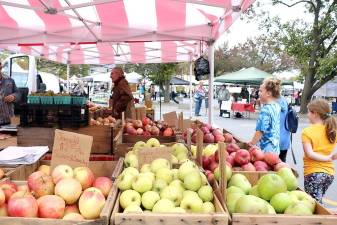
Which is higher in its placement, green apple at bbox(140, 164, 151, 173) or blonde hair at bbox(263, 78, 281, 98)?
blonde hair at bbox(263, 78, 281, 98)

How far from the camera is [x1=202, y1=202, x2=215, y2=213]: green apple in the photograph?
2193mm

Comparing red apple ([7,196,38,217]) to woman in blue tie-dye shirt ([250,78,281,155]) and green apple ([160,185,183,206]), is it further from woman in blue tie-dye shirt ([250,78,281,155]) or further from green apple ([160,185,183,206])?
woman in blue tie-dye shirt ([250,78,281,155])

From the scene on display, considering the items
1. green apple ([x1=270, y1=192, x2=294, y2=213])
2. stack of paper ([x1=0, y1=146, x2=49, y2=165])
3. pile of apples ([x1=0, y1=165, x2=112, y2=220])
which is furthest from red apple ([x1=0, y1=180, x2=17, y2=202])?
green apple ([x1=270, y1=192, x2=294, y2=213])

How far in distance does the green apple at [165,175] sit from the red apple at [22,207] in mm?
759

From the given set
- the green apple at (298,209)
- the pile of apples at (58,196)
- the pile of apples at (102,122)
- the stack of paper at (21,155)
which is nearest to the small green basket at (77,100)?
the pile of apples at (102,122)

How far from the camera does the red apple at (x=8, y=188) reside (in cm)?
239

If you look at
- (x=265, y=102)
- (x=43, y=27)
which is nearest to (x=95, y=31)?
(x=43, y=27)

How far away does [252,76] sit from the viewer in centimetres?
2406

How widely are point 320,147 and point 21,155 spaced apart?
2.71 meters

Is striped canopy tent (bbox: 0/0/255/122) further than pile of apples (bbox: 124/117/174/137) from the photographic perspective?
Yes

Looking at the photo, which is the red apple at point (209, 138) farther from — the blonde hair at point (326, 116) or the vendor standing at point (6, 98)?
the vendor standing at point (6, 98)

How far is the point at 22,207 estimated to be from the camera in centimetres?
212

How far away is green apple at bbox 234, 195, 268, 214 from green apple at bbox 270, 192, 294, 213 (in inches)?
5.7

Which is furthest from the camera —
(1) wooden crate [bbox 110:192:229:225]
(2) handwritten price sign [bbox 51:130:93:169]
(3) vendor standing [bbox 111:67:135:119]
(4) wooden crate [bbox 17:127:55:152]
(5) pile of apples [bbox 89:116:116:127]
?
(3) vendor standing [bbox 111:67:135:119]
